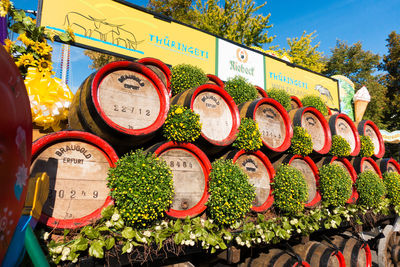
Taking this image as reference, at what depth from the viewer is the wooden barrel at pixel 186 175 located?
9.25 feet

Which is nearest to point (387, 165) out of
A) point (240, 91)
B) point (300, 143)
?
point (300, 143)

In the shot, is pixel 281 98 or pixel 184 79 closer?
pixel 184 79

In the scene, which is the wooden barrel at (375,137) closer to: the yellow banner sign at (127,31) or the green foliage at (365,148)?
the green foliage at (365,148)

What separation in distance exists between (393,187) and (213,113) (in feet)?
15.5

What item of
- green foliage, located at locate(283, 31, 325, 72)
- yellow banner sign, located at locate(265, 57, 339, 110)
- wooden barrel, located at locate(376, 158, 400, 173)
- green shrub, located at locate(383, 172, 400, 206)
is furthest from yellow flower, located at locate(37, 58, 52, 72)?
green foliage, located at locate(283, 31, 325, 72)

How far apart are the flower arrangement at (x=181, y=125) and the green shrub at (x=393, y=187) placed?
5.01 meters

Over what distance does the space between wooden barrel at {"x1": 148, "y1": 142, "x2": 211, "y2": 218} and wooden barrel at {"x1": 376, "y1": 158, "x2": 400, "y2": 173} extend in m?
5.07

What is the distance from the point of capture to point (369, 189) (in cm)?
473

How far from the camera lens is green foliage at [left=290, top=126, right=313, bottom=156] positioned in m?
4.14

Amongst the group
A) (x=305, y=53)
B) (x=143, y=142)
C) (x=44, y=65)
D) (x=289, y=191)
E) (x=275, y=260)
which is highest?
(x=305, y=53)

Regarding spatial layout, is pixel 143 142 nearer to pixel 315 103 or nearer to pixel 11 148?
pixel 11 148

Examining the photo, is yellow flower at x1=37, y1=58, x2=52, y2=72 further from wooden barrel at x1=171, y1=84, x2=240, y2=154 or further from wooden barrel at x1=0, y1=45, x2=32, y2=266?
wooden barrel at x1=0, y1=45, x2=32, y2=266

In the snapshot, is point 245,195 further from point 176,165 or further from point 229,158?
point 176,165

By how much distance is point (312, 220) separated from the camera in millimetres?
3834
